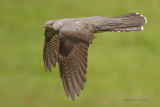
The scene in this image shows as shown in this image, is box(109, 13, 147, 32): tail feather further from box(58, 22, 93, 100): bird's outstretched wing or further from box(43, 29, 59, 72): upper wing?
box(43, 29, 59, 72): upper wing

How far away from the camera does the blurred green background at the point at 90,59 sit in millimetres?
10094

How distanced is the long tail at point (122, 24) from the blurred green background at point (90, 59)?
2.73 meters

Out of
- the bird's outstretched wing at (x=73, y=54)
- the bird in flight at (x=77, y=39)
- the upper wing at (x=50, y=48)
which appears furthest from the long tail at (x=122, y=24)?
the upper wing at (x=50, y=48)

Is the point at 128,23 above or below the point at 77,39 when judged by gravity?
above

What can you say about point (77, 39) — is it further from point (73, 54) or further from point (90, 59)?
point (90, 59)

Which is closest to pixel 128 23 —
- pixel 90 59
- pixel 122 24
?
pixel 122 24

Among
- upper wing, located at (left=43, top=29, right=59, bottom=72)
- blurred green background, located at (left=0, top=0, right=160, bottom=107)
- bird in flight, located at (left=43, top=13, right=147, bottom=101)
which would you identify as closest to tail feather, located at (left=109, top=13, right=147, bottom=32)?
bird in flight, located at (left=43, top=13, right=147, bottom=101)

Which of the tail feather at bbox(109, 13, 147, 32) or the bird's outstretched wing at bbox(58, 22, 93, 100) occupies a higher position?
the tail feather at bbox(109, 13, 147, 32)

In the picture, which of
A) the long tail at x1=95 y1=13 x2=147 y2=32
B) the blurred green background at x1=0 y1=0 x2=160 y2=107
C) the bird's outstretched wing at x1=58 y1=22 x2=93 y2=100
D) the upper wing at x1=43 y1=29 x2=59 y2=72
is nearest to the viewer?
the bird's outstretched wing at x1=58 y1=22 x2=93 y2=100

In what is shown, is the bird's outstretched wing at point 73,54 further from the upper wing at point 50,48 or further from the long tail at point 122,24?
the upper wing at point 50,48

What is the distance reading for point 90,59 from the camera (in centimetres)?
1061

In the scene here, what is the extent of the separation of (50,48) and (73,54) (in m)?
0.59

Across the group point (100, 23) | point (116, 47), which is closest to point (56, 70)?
point (116, 47)

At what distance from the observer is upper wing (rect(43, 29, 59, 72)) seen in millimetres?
7246
